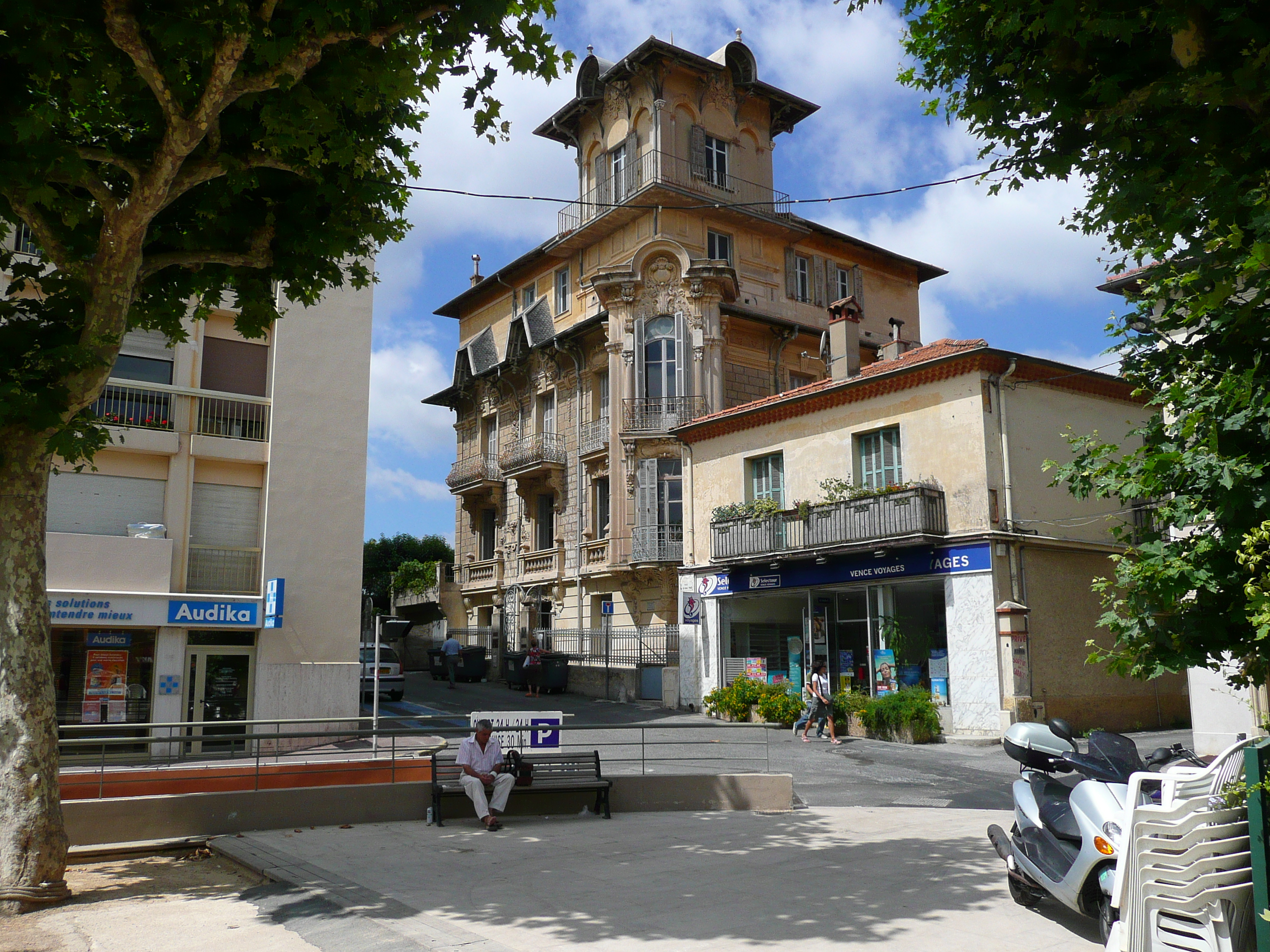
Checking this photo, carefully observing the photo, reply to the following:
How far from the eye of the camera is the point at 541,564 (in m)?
36.5

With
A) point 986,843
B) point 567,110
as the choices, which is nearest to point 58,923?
point 986,843

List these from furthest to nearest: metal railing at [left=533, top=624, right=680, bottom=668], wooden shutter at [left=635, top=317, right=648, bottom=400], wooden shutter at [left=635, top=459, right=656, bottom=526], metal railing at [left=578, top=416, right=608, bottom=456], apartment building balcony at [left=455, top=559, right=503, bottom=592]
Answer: apartment building balcony at [left=455, top=559, right=503, bottom=592] → metal railing at [left=578, top=416, right=608, bottom=456] → wooden shutter at [left=635, top=317, right=648, bottom=400] → wooden shutter at [left=635, top=459, right=656, bottom=526] → metal railing at [left=533, top=624, right=680, bottom=668]

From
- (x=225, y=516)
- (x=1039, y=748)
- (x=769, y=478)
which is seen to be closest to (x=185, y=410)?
(x=225, y=516)

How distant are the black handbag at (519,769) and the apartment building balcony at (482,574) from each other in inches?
1080

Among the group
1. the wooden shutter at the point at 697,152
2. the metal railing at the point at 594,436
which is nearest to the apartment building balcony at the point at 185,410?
the metal railing at the point at 594,436

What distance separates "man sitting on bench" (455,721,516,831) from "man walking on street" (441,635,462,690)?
2058 cm

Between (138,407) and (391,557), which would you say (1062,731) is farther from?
(391,557)

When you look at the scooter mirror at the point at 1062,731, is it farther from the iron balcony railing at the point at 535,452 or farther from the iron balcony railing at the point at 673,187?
the iron balcony railing at the point at 535,452

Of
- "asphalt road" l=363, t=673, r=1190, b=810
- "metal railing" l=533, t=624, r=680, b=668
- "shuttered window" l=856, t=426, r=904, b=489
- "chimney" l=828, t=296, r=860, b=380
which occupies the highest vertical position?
"chimney" l=828, t=296, r=860, b=380

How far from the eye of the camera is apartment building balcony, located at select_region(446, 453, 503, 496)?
3916 centimetres

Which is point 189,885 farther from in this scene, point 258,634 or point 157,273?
point 258,634

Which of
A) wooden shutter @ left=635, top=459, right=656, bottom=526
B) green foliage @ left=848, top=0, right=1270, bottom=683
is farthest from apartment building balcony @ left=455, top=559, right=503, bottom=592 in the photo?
green foliage @ left=848, top=0, right=1270, bottom=683

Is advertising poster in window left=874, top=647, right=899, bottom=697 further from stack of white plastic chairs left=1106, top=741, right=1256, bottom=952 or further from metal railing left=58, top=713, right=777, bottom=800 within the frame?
stack of white plastic chairs left=1106, top=741, right=1256, bottom=952

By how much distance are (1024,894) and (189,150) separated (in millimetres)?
8751
